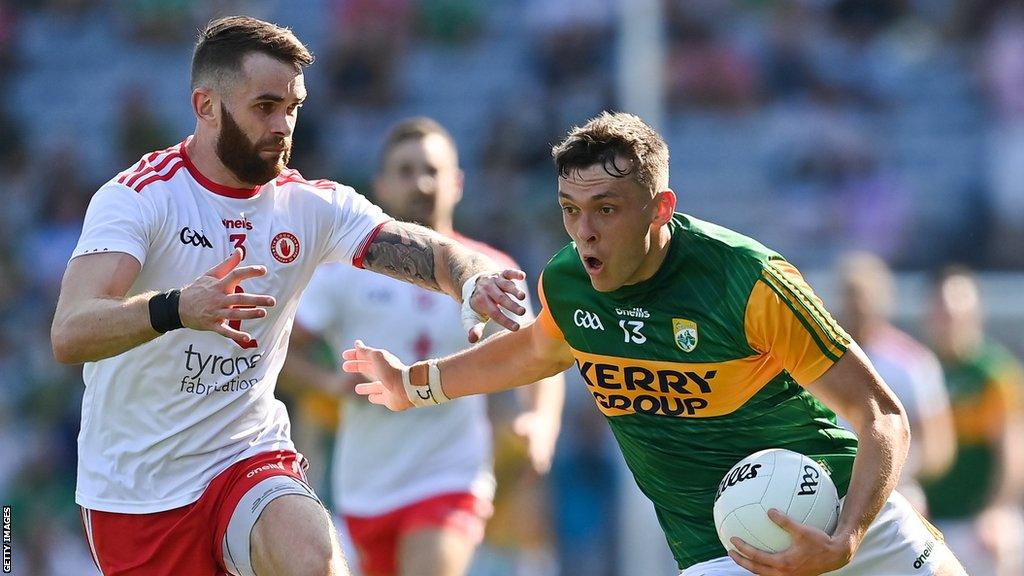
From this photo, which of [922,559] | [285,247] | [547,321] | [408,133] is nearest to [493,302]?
[547,321]

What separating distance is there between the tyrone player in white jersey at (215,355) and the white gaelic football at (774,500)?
95 cm

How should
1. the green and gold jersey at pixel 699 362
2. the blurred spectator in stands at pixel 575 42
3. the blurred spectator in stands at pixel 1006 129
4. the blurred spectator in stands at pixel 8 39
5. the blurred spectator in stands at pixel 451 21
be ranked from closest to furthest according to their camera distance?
the green and gold jersey at pixel 699 362 → the blurred spectator in stands at pixel 1006 129 → the blurred spectator in stands at pixel 575 42 → the blurred spectator in stands at pixel 451 21 → the blurred spectator in stands at pixel 8 39

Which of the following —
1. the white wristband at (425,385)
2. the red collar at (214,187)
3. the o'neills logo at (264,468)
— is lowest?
the o'neills logo at (264,468)

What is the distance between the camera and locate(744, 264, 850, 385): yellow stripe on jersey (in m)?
4.68

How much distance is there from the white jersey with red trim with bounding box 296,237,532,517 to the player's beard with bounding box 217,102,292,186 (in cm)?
239

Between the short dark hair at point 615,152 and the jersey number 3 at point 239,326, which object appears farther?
the jersey number 3 at point 239,326

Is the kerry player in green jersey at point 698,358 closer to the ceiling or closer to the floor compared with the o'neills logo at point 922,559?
closer to the ceiling

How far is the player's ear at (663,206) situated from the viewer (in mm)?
4953

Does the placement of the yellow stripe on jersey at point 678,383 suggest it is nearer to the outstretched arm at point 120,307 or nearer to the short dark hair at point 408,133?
the outstretched arm at point 120,307

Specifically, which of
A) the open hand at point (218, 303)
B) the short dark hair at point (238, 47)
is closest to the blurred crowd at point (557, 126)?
the short dark hair at point (238, 47)

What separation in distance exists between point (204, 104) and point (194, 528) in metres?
1.50

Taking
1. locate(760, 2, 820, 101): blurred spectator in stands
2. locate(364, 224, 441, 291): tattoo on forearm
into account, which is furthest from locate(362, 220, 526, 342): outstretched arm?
locate(760, 2, 820, 101): blurred spectator in stands

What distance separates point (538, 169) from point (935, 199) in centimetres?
366

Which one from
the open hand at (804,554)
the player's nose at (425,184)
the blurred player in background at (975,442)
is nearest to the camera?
the open hand at (804,554)
